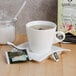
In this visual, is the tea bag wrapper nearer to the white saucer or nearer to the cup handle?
the white saucer

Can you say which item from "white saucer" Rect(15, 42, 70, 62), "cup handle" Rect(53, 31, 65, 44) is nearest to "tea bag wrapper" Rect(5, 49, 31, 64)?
"white saucer" Rect(15, 42, 70, 62)

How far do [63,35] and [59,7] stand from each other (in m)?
0.11

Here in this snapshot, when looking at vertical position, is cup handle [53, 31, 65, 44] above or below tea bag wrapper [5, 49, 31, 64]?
above

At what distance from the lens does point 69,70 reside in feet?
2.43

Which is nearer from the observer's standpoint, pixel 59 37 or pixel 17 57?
pixel 17 57

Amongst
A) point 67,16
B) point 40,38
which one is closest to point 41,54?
point 40,38

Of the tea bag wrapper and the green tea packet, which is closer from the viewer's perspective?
the tea bag wrapper

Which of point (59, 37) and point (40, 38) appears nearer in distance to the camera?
point (40, 38)

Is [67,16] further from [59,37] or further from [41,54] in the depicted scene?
[41,54]

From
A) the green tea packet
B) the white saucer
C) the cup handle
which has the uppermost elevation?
the green tea packet

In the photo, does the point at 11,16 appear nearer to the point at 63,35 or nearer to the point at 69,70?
the point at 63,35

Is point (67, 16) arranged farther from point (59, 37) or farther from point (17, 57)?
point (17, 57)

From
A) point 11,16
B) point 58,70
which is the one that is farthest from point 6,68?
point 11,16

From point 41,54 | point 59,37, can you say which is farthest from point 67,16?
point 41,54
